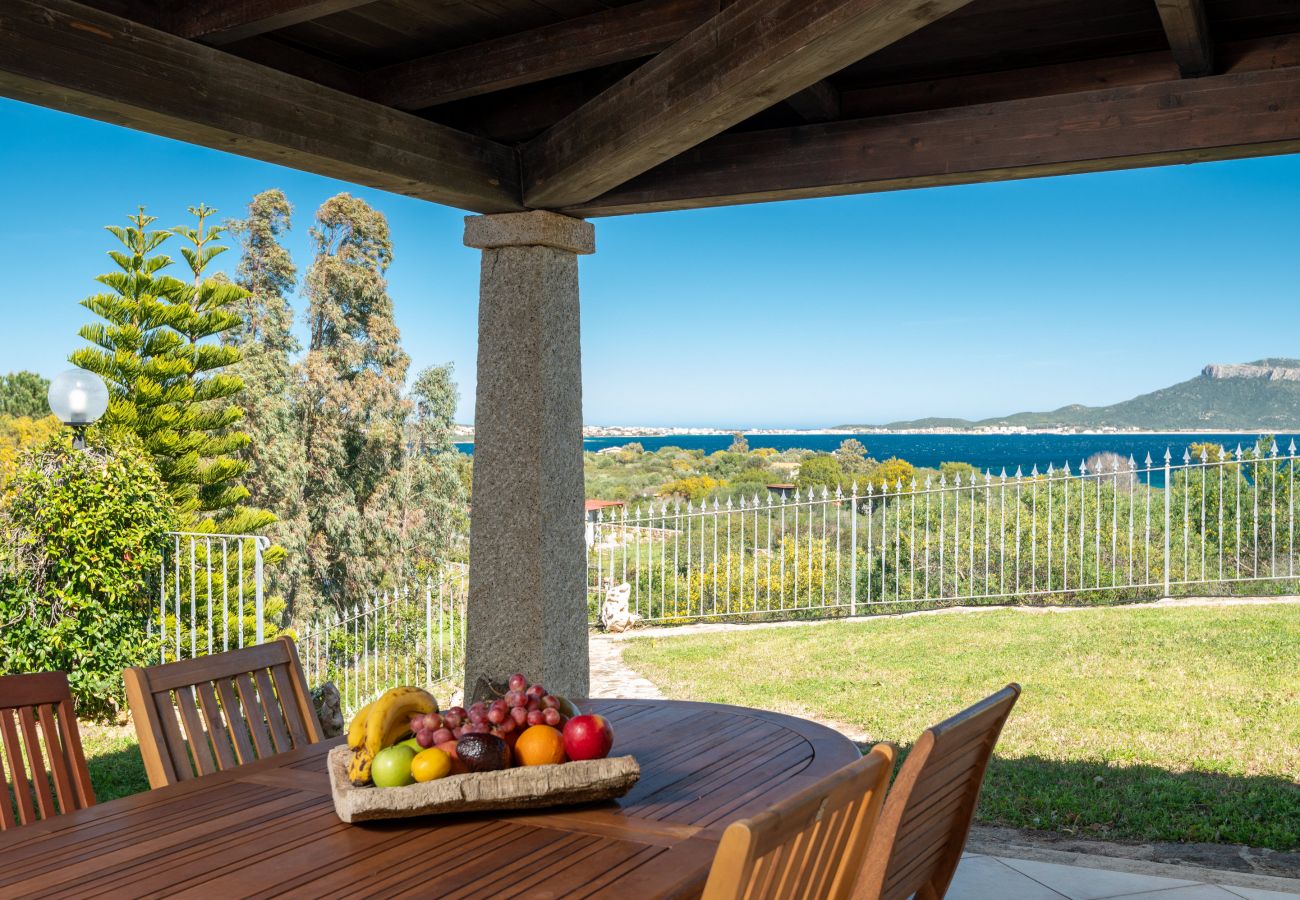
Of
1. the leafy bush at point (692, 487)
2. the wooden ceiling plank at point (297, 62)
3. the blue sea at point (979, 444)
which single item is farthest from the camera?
the blue sea at point (979, 444)

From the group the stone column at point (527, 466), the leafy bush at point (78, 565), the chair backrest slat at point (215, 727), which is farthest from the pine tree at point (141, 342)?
the chair backrest slat at point (215, 727)

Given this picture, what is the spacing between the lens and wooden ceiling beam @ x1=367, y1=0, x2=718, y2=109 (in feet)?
9.80

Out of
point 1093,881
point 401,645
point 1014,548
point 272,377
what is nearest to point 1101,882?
point 1093,881

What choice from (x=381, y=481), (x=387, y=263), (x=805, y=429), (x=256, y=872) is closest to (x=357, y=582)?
(x=381, y=481)

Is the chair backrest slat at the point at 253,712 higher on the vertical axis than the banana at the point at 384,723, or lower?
lower

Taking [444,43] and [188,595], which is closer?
[444,43]

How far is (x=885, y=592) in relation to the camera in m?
9.35

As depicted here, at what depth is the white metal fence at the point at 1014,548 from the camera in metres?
8.30

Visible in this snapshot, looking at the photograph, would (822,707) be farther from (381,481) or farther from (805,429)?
(805,429)

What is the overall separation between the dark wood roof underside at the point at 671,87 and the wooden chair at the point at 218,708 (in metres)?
1.29

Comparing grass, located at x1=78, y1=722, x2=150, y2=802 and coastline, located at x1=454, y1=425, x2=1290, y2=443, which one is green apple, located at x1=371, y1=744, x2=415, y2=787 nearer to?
grass, located at x1=78, y1=722, x2=150, y2=802

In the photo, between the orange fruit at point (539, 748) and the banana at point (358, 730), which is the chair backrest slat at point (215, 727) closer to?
the banana at point (358, 730)

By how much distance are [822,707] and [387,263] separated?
11.4 metres

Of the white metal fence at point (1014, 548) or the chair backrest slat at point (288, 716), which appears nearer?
the chair backrest slat at point (288, 716)
